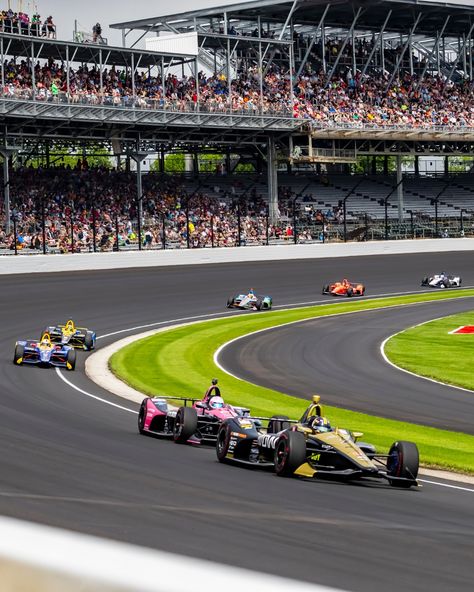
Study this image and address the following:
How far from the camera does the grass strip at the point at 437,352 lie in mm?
24000

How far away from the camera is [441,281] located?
5025cm

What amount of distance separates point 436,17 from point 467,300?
37.5 m

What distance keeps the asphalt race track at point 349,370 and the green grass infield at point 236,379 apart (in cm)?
62

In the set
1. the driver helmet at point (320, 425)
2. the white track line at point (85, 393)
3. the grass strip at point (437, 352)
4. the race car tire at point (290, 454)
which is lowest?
the grass strip at point (437, 352)

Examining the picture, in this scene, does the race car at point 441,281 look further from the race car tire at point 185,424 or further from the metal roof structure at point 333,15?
the race car tire at point 185,424

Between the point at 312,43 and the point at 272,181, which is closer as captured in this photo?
the point at 272,181

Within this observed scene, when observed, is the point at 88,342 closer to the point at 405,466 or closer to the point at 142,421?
the point at 142,421

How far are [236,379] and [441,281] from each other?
2859 centimetres

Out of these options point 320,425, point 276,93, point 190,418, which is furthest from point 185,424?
point 276,93

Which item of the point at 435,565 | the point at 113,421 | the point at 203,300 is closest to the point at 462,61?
the point at 203,300

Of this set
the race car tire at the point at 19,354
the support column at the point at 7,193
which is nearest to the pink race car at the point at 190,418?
the race car tire at the point at 19,354

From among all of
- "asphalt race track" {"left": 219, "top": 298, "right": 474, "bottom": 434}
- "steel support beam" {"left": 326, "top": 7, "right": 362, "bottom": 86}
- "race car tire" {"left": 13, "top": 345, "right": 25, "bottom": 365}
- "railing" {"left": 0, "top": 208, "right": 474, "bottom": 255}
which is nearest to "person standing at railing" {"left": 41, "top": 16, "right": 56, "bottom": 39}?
"railing" {"left": 0, "top": 208, "right": 474, "bottom": 255}

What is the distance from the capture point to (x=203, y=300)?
41.7 metres

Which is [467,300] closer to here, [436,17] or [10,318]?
[10,318]
